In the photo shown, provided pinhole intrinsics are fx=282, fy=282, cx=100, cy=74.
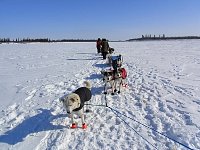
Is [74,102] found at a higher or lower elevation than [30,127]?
higher

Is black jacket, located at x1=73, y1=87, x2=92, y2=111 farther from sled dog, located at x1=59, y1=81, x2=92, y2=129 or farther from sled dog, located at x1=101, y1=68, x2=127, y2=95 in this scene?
sled dog, located at x1=101, y1=68, x2=127, y2=95

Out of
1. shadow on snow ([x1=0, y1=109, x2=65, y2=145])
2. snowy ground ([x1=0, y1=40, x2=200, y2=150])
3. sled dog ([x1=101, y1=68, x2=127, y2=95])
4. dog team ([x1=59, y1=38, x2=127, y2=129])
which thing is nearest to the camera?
snowy ground ([x1=0, y1=40, x2=200, y2=150])

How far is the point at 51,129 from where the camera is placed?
6.58 m

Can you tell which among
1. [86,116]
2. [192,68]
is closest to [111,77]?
[86,116]

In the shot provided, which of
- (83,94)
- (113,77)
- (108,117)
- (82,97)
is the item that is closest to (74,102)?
(82,97)

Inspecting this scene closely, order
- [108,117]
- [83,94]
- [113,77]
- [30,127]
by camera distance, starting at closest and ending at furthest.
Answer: [83,94]
[30,127]
[108,117]
[113,77]

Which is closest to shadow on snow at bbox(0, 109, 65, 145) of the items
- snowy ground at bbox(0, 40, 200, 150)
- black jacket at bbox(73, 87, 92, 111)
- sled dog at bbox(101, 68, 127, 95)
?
snowy ground at bbox(0, 40, 200, 150)

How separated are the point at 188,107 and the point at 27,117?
4.40 metres

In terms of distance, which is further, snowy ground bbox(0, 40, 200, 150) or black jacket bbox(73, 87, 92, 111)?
black jacket bbox(73, 87, 92, 111)

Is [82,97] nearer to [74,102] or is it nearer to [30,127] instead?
[74,102]

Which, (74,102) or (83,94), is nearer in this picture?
(74,102)

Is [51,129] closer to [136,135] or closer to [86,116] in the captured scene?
[86,116]

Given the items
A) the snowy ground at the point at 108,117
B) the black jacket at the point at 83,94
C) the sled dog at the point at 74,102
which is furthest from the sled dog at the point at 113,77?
the sled dog at the point at 74,102

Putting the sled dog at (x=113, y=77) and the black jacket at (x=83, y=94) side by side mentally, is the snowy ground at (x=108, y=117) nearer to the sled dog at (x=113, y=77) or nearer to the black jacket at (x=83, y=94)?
the sled dog at (x=113, y=77)
